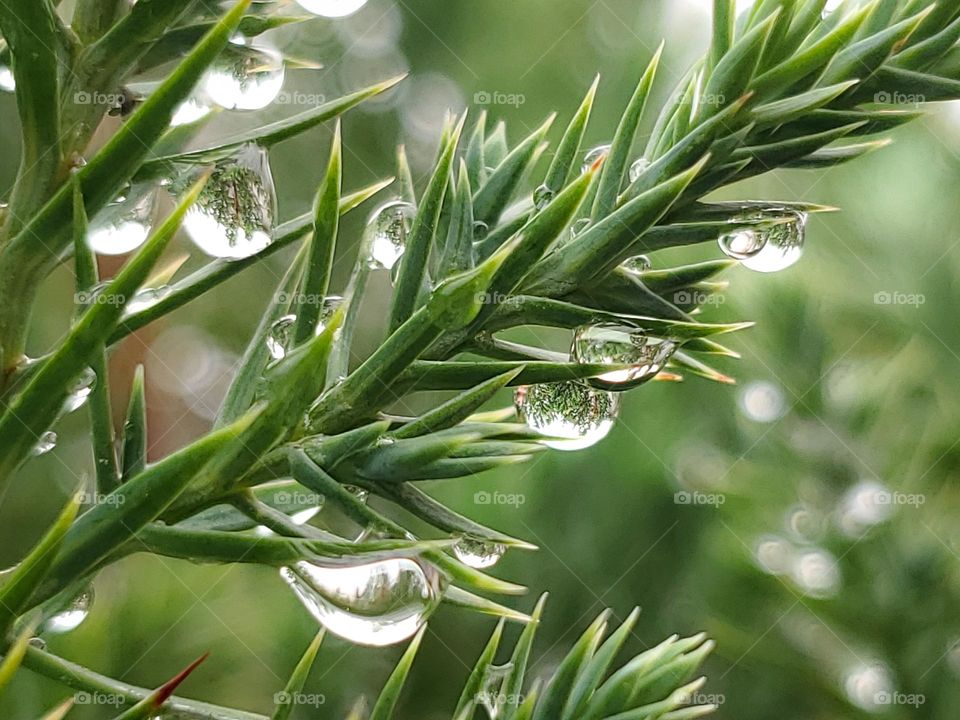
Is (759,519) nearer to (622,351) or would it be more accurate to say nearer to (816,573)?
(816,573)

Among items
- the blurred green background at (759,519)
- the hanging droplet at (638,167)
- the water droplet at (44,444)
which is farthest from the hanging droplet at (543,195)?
the blurred green background at (759,519)

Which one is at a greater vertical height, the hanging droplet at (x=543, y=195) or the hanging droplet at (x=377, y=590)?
the hanging droplet at (x=543, y=195)

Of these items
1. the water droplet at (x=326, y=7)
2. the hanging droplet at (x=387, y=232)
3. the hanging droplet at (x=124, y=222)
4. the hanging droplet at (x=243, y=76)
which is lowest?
the hanging droplet at (x=124, y=222)

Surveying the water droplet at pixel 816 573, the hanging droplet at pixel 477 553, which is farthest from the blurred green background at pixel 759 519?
the hanging droplet at pixel 477 553

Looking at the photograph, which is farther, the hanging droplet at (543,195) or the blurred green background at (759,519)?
the blurred green background at (759,519)

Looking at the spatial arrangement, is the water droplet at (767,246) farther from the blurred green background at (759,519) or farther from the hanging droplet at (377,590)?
the blurred green background at (759,519)

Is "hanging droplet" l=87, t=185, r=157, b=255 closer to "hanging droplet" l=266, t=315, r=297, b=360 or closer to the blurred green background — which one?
"hanging droplet" l=266, t=315, r=297, b=360

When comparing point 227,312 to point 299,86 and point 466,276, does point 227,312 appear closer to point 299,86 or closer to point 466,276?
point 299,86

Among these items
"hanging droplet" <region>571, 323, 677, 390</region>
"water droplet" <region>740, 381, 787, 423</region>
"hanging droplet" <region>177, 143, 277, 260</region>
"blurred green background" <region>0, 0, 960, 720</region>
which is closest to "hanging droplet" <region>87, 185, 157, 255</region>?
"hanging droplet" <region>177, 143, 277, 260</region>
